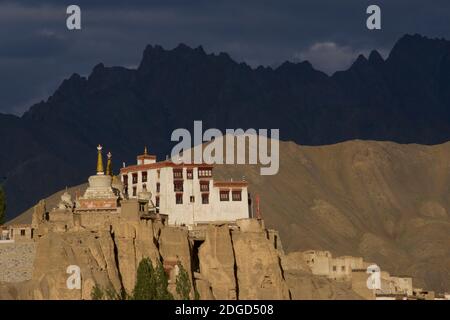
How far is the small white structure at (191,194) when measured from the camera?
151 m

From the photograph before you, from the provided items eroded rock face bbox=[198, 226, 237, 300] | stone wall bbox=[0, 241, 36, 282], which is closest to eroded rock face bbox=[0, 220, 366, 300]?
eroded rock face bbox=[198, 226, 237, 300]

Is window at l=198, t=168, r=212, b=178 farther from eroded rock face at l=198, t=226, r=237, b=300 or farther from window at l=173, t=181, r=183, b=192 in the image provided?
eroded rock face at l=198, t=226, r=237, b=300

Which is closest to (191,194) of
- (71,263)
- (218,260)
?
(218,260)

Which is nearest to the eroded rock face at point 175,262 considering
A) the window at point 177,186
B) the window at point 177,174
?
the window at point 177,186

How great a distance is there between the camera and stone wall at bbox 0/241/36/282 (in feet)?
407

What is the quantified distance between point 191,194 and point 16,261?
95.9 feet

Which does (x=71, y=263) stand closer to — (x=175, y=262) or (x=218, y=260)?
(x=175, y=262)

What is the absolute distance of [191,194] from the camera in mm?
152000

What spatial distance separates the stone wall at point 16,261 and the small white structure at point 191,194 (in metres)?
23.8

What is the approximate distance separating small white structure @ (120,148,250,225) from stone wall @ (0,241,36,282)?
23.8 meters
